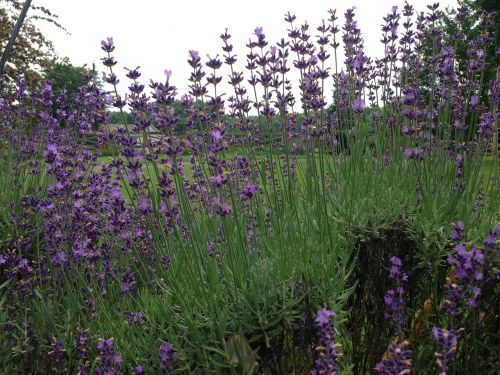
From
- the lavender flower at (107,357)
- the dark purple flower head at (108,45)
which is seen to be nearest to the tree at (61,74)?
the dark purple flower head at (108,45)

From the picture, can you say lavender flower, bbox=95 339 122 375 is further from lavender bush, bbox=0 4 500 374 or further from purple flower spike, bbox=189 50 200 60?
purple flower spike, bbox=189 50 200 60

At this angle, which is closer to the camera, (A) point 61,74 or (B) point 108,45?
(B) point 108,45

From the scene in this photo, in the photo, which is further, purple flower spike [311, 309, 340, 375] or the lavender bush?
the lavender bush

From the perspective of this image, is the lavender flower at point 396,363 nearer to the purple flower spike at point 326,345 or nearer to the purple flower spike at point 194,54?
the purple flower spike at point 326,345

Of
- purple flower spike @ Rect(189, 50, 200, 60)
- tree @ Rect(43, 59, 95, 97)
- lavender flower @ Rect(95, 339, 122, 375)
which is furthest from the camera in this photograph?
tree @ Rect(43, 59, 95, 97)

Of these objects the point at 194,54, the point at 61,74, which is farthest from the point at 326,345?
the point at 61,74

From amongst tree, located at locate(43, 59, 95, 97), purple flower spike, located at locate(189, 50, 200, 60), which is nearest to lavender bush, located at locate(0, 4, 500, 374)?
purple flower spike, located at locate(189, 50, 200, 60)

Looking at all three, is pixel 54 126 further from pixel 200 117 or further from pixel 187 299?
pixel 187 299

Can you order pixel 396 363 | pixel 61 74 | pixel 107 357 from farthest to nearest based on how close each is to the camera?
pixel 61 74 → pixel 107 357 → pixel 396 363

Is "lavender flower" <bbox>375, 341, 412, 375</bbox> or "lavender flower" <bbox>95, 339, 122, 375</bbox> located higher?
"lavender flower" <bbox>375, 341, 412, 375</bbox>

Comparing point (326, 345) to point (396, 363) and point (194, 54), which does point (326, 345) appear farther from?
point (194, 54)

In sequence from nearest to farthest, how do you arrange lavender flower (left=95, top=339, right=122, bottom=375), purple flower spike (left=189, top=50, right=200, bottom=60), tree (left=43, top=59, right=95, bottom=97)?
lavender flower (left=95, top=339, right=122, bottom=375) → purple flower spike (left=189, top=50, right=200, bottom=60) → tree (left=43, top=59, right=95, bottom=97)

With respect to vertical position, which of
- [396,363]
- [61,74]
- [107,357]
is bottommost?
[107,357]

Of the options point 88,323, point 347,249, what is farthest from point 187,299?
point 347,249
